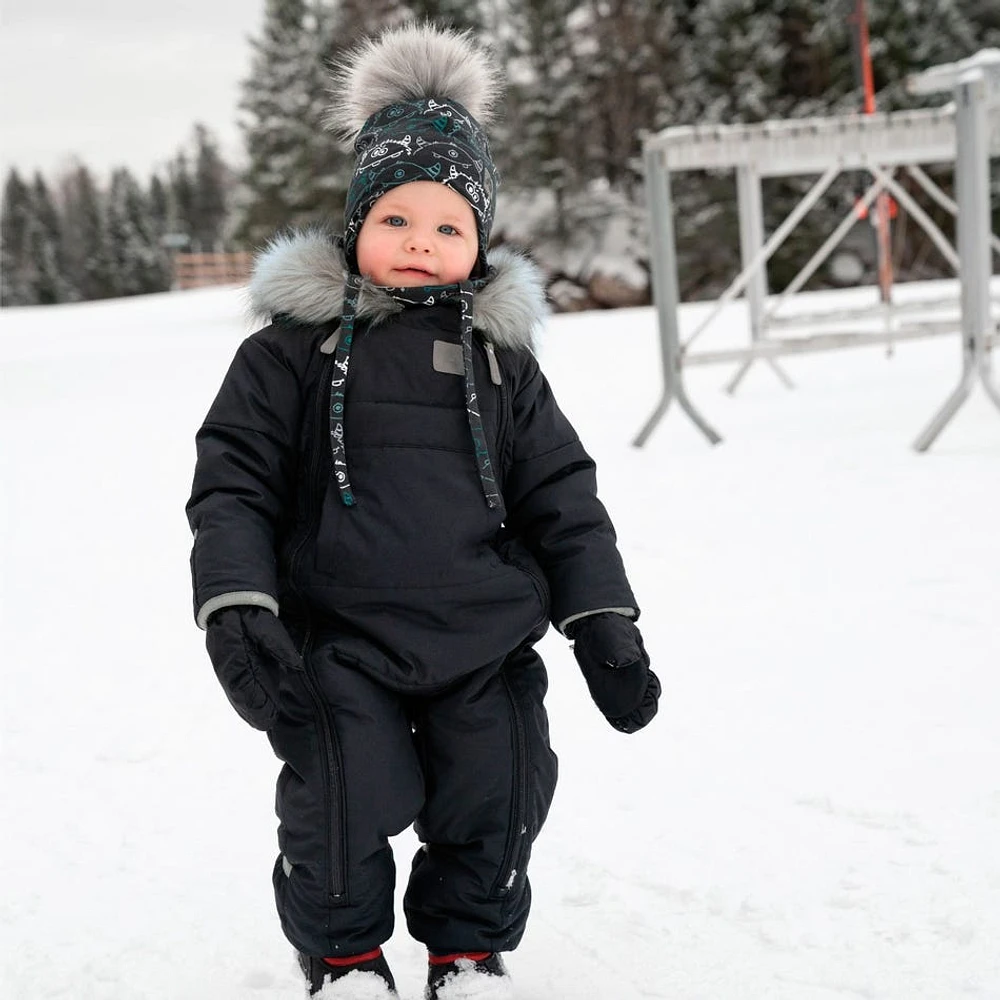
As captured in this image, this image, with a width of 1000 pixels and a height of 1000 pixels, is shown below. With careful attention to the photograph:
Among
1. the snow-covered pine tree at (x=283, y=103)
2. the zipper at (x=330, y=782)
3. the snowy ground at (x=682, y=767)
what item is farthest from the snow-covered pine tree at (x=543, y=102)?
the zipper at (x=330, y=782)

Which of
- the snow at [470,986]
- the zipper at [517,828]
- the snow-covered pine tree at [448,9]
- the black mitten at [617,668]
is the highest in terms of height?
the snow-covered pine tree at [448,9]

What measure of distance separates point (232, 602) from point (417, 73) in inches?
30.3

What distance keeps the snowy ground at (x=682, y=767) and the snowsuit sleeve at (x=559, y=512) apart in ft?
1.75

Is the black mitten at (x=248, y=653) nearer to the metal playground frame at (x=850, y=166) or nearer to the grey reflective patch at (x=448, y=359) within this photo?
the grey reflective patch at (x=448, y=359)

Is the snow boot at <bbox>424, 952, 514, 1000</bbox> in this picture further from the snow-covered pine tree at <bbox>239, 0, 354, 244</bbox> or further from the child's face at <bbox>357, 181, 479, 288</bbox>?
the snow-covered pine tree at <bbox>239, 0, 354, 244</bbox>

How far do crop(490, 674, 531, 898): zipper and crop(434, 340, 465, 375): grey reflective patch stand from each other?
0.43 metres

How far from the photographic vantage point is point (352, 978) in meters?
1.48

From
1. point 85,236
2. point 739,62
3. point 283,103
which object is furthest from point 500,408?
point 85,236

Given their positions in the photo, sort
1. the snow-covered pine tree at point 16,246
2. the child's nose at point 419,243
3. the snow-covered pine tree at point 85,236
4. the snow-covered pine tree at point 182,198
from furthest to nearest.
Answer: the snow-covered pine tree at point 182,198 → the snow-covered pine tree at point 16,246 → the snow-covered pine tree at point 85,236 → the child's nose at point 419,243

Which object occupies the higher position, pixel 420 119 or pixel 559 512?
pixel 420 119

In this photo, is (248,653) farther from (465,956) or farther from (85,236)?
(85,236)

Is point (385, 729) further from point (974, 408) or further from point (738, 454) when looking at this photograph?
point (974, 408)

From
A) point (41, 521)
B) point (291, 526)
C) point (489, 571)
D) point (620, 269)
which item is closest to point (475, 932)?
point (489, 571)

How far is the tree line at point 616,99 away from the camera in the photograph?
→ 1984 centimetres
